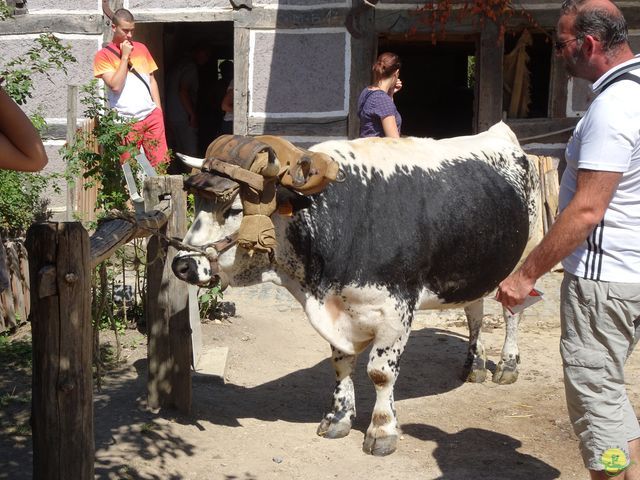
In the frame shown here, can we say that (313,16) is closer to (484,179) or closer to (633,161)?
(484,179)

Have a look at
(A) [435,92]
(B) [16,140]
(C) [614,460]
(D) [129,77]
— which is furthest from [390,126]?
(A) [435,92]

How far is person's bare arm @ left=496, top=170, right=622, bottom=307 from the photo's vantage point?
3020mm

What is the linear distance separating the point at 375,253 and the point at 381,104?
185cm

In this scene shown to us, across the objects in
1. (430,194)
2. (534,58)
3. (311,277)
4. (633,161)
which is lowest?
(311,277)

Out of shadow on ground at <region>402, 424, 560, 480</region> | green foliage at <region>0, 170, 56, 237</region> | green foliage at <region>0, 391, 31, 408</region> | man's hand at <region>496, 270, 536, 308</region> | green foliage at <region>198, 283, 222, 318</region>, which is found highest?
man's hand at <region>496, 270, 536, 308</region>

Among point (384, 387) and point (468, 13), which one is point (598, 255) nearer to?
point (384, 387)

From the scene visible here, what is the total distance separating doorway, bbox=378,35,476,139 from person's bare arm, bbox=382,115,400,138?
25.2 ft

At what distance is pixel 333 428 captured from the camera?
492 cm

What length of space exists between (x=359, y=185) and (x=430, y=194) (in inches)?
18.1

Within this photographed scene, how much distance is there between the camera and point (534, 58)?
1141cm

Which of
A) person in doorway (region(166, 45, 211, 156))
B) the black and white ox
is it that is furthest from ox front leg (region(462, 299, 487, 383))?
person in doorway (region(166, 45, 211, 156))

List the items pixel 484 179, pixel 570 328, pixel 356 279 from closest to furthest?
pixel 570 328
pixel 356 279
pixel 484 179

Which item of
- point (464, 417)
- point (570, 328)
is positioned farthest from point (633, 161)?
point (464, 417)

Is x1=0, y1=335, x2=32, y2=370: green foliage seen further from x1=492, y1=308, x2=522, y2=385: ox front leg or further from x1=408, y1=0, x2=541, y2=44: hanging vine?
x1=408, y1=0, x2=541, y2=44: hanging vine
